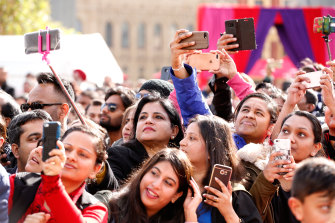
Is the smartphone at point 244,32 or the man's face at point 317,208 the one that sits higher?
the smartphone at point 244,32

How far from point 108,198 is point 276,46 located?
171 feet

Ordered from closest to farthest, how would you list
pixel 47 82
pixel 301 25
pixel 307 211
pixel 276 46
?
pixel 307 211
pixel 47 82
pixel 301 25
pixel 276 46

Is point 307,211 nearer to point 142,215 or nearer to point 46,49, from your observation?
point 142,215

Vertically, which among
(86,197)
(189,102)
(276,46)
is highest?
(189,102)

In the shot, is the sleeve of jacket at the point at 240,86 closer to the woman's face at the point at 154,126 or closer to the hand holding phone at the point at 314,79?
the hand holding phone at the point at 314,79

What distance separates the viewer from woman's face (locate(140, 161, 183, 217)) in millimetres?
3811

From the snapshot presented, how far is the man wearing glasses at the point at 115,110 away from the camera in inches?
253

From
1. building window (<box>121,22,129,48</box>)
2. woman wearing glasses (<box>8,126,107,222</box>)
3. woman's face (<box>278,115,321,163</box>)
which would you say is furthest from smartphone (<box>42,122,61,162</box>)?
building window (<box>121,22,129,48</box>)

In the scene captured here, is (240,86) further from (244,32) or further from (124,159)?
(124,159)

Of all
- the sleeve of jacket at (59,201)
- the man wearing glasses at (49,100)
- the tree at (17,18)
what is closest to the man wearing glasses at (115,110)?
the man wearing glasses at (49,100)

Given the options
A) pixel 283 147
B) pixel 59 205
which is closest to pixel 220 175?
pixel 283 147

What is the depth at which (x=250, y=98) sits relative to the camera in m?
5.10

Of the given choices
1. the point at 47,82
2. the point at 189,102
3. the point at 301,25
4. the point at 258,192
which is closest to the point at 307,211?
the point at 258,192

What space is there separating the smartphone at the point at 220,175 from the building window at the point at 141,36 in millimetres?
57481
